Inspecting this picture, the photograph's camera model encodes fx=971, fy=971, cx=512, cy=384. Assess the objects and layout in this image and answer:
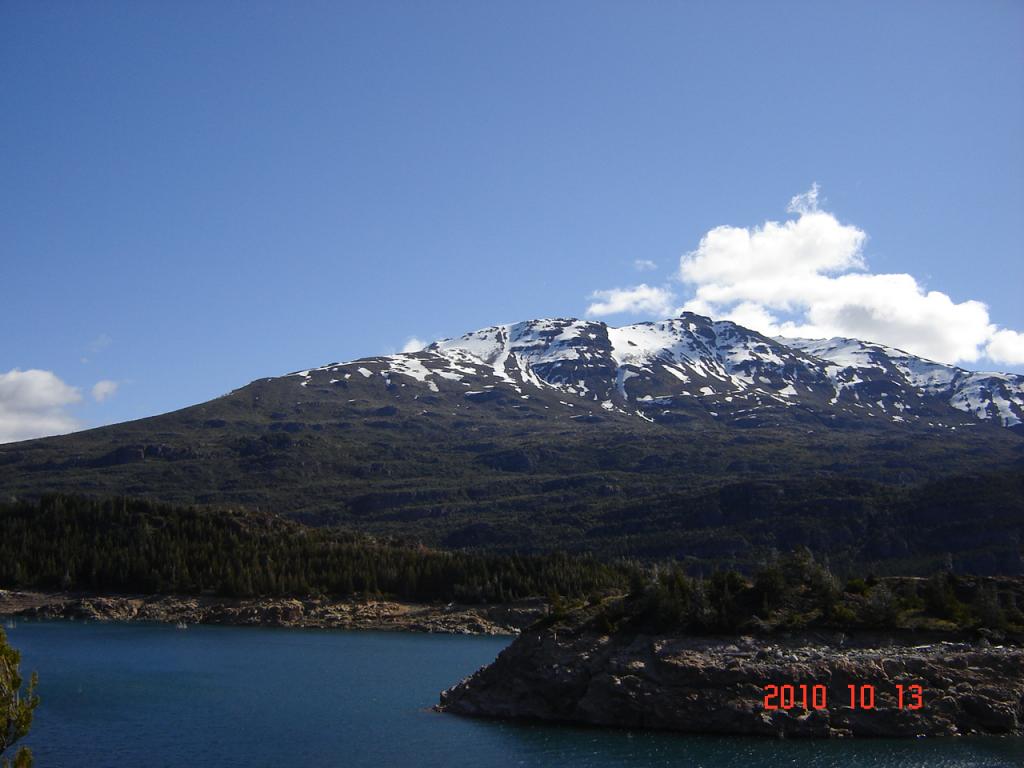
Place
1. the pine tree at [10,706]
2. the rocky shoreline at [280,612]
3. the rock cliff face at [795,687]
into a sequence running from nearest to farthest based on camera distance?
the pine tree at [10,706] → the rock cliff face at [795,687] → the rocky shoreline at [280,612]

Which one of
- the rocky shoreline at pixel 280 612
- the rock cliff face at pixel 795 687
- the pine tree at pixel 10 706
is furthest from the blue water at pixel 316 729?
the rocky shoreline at pixel 280 612

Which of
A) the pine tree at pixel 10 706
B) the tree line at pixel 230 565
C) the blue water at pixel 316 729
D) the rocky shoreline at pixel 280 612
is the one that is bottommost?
the rocky shoreline at pixel 280 612

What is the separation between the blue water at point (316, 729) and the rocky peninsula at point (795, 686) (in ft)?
3.64

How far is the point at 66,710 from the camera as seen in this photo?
2328 inches

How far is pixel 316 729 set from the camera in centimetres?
5494

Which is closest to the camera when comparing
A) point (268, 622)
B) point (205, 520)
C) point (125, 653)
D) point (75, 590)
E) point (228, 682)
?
point (228, 682)

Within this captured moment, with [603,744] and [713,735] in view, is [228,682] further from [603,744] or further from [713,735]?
[713,735]

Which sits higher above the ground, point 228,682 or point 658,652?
point 658,652

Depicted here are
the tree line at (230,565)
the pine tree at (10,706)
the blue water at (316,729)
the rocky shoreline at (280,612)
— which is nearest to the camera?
the pine tree at (10,706)

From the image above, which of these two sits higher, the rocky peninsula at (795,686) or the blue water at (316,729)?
the rocky peninsula at (795,686)

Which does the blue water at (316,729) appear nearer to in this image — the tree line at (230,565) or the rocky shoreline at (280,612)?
the rocky shoreline at (280,612)

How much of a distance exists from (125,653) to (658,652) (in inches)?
2169

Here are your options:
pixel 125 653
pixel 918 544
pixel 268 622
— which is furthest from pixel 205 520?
pixel 918 544

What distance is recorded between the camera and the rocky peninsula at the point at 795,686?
50188 millimetres
